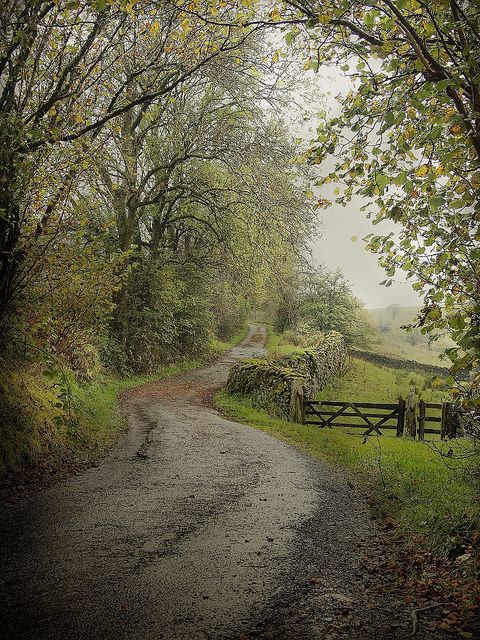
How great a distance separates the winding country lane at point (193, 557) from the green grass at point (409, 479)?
1.79 ft

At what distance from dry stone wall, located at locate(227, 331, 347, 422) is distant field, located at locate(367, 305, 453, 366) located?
22911mm

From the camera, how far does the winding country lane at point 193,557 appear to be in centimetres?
403

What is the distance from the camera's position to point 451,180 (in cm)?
584

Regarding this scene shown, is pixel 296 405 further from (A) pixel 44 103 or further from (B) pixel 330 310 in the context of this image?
(B) pixel 330 310

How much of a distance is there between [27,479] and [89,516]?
1.64 metres

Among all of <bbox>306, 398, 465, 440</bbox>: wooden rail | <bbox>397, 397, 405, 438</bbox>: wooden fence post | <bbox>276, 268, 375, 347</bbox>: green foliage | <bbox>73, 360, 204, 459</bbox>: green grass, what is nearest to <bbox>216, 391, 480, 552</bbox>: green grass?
<bbox>306, 398, 465, 440</bbox>: wooden rail

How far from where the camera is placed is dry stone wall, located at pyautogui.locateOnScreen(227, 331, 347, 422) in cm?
1503

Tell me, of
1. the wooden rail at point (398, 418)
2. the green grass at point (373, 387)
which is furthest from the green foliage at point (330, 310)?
the wooden rail at point (398, 418)

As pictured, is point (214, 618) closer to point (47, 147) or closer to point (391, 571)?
point (391, 571)

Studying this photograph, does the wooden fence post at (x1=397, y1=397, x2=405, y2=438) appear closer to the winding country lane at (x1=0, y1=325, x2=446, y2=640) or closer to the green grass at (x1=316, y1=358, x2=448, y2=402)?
the green grass at (x1=316, y1=358, x2=448, y2=402)

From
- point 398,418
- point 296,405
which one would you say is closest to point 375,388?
point 398,418

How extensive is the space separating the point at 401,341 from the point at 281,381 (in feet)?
213

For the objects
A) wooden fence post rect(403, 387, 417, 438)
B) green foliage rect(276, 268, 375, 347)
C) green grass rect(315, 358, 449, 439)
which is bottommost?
green grass rect(315, 358, 449, 439)

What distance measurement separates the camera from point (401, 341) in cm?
7556
